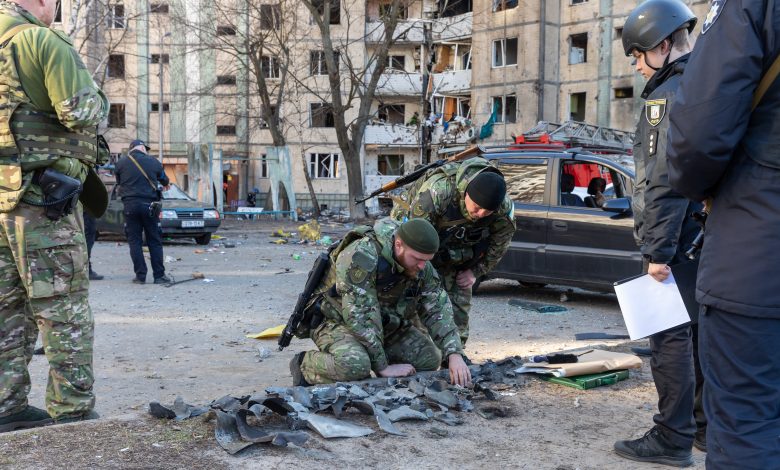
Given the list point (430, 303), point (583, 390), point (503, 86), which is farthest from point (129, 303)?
point (503, 86)

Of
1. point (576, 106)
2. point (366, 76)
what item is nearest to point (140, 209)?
point (576, 106)

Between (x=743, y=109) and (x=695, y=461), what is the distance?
2272mm

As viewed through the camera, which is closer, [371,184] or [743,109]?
[743,109]

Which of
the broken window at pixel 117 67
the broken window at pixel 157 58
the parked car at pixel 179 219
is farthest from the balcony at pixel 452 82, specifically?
the parked car at pixel 179 219

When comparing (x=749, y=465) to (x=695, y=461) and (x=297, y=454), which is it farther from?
(x=297, y=454)

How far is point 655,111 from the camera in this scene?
3580mm

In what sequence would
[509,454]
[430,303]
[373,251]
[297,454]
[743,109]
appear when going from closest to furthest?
[743,109] < [297,454] < [509,454] < [373,251] < [430,303]

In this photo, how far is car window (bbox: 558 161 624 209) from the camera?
9.05m

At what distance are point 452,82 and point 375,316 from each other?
4024cm

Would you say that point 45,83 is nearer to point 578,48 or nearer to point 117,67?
point 578,48

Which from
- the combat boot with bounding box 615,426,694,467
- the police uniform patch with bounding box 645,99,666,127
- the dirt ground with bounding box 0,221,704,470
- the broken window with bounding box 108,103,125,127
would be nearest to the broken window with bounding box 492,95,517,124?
the broken window with bounding box 108,103,125,127

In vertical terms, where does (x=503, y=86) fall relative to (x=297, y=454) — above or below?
above

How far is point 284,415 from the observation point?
3.97 metres

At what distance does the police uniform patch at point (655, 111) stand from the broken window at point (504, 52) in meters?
38.0
